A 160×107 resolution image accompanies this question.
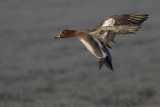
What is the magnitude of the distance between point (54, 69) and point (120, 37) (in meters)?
3.15

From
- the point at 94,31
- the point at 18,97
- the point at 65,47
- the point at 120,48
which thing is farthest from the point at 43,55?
the point at 94,31

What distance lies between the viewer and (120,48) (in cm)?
1170

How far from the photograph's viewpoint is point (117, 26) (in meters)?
4.01

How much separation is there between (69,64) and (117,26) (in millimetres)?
6460

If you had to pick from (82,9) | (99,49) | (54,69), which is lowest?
(82,9)

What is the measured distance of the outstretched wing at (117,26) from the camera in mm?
3969

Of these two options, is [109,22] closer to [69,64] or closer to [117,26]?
[117,26]

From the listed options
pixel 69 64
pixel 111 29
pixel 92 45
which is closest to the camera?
pixel 92 45

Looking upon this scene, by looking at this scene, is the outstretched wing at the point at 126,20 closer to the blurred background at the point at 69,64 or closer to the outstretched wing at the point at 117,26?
the outstretched wing at the point at 117,26

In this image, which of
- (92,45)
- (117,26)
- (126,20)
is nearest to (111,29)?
(117,26)

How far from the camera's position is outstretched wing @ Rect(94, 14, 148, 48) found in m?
3.97

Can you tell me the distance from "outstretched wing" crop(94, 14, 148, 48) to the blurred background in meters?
4.07

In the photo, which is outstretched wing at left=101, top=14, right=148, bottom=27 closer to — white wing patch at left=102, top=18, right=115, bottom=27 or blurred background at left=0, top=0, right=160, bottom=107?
white wing patch at left=102, top=18, right=115, bottom=27

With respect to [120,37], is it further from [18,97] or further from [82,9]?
[18,97]
